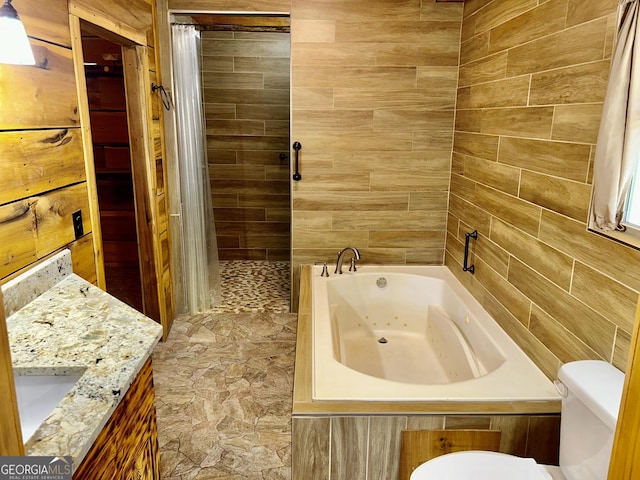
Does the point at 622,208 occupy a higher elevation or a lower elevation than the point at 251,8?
lower

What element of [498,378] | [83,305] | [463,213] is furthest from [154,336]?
[463,213]

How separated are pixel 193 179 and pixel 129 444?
96.7 inches

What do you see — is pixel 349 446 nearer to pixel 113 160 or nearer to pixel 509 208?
pixel 509 208

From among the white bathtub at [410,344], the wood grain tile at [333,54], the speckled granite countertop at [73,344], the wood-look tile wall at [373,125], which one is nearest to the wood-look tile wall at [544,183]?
the white bathtub at [410,344]

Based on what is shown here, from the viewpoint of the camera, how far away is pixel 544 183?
2070mm

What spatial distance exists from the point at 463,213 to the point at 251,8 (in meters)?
2.01

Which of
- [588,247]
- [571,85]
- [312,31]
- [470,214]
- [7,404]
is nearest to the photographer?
[7,404]

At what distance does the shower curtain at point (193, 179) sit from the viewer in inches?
133

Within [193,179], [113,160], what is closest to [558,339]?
[193,179]

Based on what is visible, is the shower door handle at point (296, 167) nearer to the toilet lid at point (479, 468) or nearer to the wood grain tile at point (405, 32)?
the wood grain tile at point (405, 32)

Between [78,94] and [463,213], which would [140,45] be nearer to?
[78,94]

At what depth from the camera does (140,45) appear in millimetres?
2857

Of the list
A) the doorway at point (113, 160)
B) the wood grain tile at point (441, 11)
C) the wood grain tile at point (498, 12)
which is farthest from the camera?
the doorway at point (113, 160)

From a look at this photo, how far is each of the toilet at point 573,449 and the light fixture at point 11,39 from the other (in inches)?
67.9
